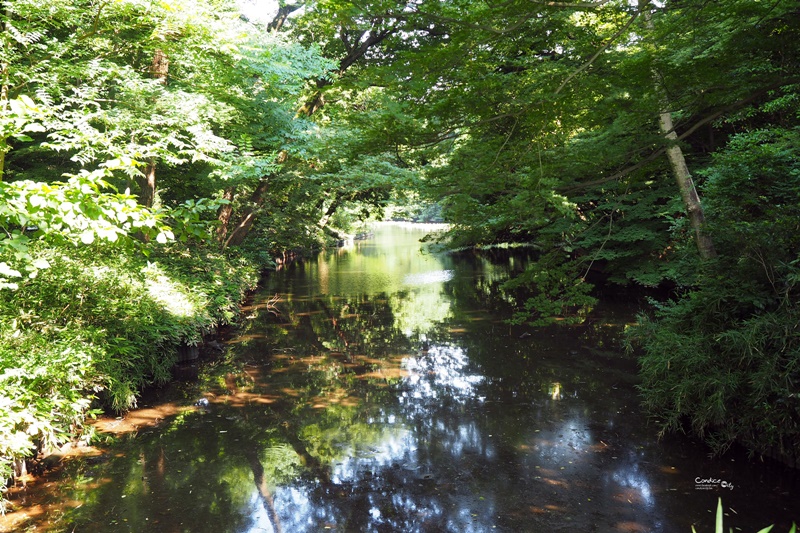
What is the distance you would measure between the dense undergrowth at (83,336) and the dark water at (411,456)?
0.60m

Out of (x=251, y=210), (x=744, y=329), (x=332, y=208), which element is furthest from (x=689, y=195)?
(x=332, y=208)

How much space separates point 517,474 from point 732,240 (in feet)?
11.1

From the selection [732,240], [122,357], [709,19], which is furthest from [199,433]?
[709,19]

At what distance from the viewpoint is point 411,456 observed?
214 inches

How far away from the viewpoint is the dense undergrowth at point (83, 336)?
440cm

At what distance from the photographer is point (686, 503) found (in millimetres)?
4379

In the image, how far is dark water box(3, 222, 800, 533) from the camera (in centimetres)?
427

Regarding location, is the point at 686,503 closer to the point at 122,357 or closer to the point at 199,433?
the point at 199,433

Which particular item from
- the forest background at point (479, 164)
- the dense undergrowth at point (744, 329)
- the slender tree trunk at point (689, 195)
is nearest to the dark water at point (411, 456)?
the dense undergrowth at point (744, 329)

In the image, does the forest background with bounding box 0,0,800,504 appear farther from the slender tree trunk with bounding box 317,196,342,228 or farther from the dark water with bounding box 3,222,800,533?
the slender tree trunk with bounding box 317,196,342,228

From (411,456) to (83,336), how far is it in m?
4.06

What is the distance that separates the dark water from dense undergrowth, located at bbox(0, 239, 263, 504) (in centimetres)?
60

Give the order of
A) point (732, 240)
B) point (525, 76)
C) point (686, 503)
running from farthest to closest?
point (732, 240)
point (525, 76)
point (686, 503)

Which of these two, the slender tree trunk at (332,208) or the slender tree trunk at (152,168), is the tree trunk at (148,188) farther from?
the slender tree trunk at (332,208)
